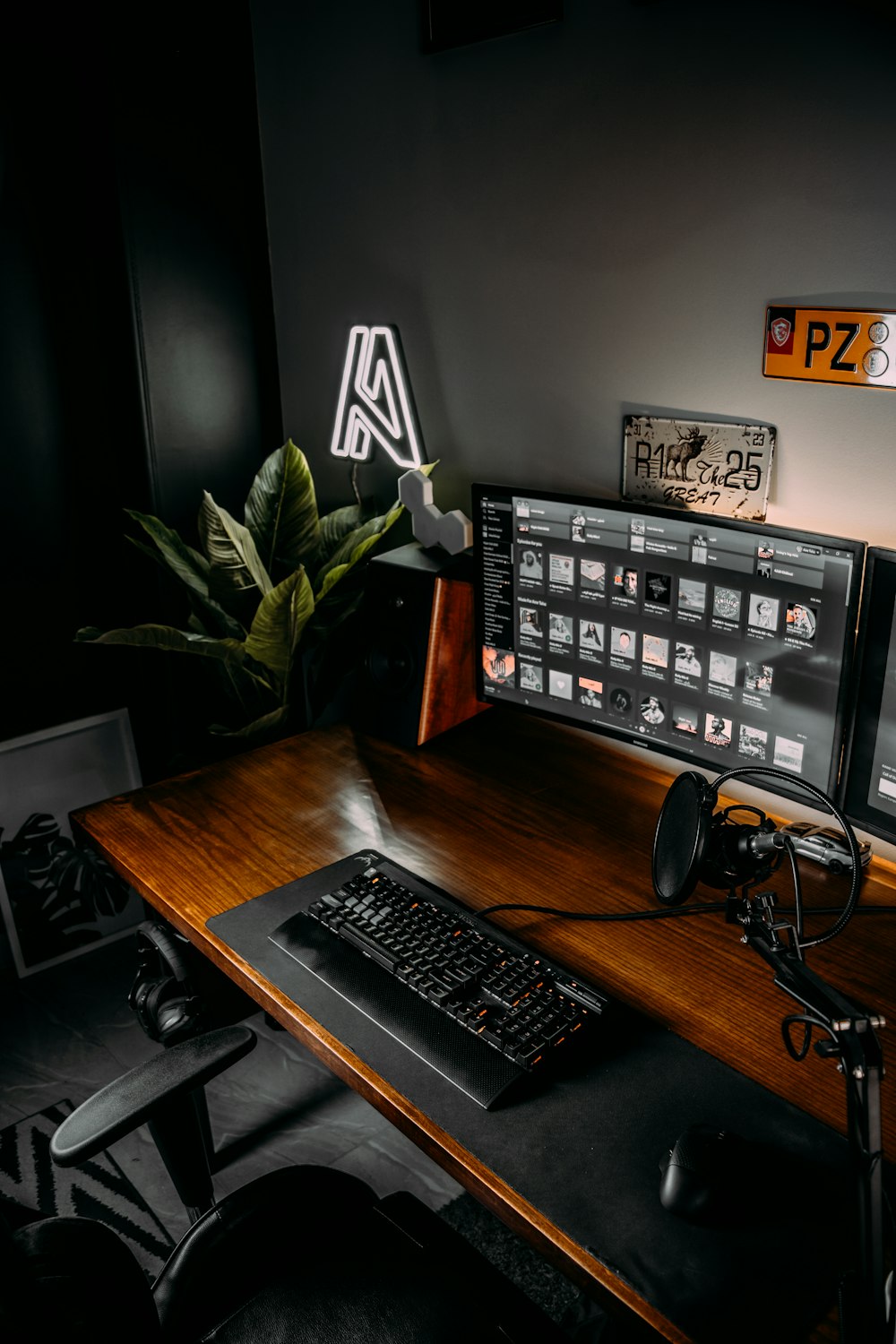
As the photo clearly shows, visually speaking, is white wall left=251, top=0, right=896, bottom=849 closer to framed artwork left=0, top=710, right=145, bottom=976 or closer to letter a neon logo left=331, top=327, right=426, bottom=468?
letter a neon logo left=331, top=327, right=426, bottom=468

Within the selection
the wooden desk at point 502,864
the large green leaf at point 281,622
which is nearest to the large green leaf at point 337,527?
the large green leaf at point 281,622

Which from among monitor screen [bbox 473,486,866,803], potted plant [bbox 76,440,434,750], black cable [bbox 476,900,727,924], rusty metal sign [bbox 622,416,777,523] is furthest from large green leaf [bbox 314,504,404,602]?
black cable [bbox 476,900,727,924]

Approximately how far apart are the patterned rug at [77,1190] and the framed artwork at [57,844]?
1.73 ft

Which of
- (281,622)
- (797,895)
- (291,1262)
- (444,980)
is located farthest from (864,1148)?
(281,622)

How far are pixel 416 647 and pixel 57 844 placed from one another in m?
1.18

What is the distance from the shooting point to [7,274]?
2215 millimetres

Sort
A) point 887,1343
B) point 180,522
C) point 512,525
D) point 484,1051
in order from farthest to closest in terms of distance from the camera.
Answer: point 180,522 → point 512,525 → point 484,1051 → point 887,1343

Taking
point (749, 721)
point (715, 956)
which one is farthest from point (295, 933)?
point (749, 721)

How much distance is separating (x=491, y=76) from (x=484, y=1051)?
1.64m

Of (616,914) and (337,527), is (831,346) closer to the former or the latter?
(616,914)

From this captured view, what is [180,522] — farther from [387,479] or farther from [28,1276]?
[28,1276]

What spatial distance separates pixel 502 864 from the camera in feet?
5.04

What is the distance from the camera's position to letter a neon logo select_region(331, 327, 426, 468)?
211 centimetres

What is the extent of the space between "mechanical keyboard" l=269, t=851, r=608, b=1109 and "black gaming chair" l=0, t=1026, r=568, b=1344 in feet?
0.57
